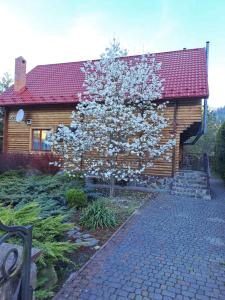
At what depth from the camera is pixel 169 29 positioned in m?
11.6

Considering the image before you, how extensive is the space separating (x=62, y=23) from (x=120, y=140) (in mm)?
6325

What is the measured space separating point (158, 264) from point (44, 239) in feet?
6.07

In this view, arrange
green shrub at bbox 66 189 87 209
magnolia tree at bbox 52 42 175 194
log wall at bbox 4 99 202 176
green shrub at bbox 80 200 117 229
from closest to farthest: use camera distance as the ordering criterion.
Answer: green shrub at bbox 80 200 117 229
green shrub at bbox 66 189 87 209
magnolia tree at bbox 52 42 175 194
log wall at bbox 4 99 202 176

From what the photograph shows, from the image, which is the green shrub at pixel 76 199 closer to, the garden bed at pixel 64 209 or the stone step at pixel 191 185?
the garden bed at pixel 64 209

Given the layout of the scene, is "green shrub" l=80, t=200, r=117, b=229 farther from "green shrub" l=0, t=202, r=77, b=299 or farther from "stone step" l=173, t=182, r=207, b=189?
"stone step" l=173, t=182, r=207, b=189

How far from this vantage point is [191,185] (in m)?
10.0

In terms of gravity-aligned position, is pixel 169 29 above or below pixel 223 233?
above

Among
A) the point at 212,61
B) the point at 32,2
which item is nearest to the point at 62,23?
the point at 32,2

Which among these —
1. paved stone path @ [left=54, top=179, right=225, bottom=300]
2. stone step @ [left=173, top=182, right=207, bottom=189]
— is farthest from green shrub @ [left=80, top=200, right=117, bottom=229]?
stone step @ [left=173, top=182, right=207, bottom=189]

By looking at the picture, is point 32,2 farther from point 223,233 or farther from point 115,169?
point 223,233

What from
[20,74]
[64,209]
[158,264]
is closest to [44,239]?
[158,264]

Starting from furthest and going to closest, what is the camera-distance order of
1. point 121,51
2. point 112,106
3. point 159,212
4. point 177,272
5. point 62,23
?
point 62,23
point 121,51
point 112,106
point 159,212
point 177,272

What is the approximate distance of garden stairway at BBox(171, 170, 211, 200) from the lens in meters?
9.45

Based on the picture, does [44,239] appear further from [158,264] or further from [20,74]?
[20,74]
